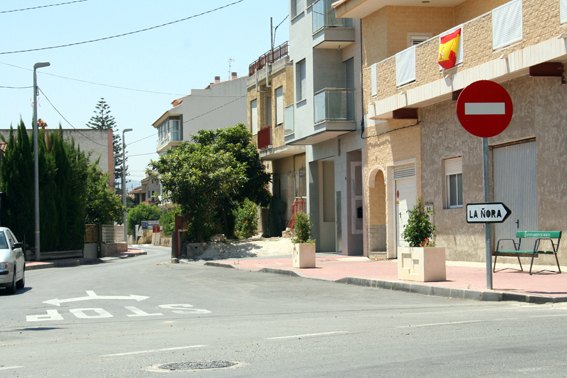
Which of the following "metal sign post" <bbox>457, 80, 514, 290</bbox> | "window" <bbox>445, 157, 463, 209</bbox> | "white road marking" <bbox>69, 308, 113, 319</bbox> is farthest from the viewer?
"window" <bbox>445, 157, 463, 209</bbox>

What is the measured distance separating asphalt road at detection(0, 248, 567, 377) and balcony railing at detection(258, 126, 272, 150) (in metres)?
25.3

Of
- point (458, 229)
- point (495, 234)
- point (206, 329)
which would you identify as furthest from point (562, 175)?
point (206, 329)

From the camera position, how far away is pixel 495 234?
2306 centimetres

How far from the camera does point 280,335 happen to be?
1094 cm

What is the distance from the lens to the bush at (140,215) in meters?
101

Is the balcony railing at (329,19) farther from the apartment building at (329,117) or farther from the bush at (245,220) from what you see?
the bush at (245,220)

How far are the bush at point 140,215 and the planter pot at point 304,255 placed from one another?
76.3 m

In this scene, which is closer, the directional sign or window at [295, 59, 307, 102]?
the directional sign

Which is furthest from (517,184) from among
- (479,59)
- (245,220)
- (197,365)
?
(245,220)

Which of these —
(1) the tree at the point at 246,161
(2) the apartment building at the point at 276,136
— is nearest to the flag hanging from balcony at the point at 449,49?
(2) the apartment building at the point at 276,136

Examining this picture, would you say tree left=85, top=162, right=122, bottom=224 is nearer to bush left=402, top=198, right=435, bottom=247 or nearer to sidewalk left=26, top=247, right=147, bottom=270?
sidewalk left=26, top=247, right=147, bottom=270

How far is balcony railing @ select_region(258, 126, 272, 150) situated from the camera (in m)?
44.0

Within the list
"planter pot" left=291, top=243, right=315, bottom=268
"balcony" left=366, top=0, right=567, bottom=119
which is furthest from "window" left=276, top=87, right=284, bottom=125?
"planter pot" left=291, top=243, right=315, bottom=268

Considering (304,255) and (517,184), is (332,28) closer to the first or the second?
(304,255)
